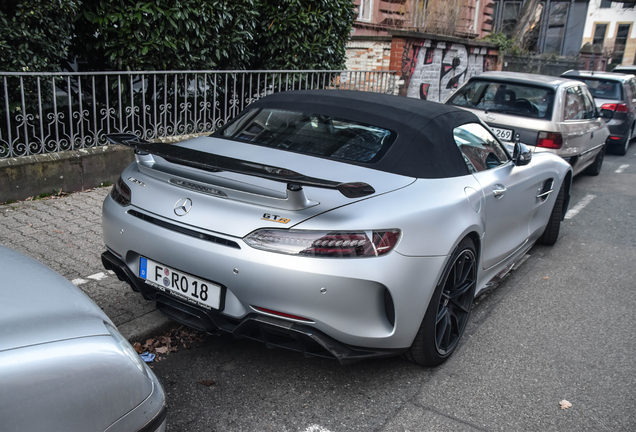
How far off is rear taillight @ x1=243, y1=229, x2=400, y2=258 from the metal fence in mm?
4015

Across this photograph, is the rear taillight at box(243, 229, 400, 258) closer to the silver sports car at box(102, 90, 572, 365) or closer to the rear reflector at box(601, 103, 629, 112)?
the silver sports car at box(102, 90, 572, 365)

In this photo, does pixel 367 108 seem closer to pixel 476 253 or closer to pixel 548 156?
pixel 476 253

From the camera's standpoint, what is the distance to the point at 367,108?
3.67 meters

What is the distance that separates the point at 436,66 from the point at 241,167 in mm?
13096

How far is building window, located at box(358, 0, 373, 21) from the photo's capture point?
16609 mm

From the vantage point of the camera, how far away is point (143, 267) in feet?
9.71

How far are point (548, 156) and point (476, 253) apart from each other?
216 centimetres

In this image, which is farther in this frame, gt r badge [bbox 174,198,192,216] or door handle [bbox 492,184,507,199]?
door handle [bbox 492,184,507,199]

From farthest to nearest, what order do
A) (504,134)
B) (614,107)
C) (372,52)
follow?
(372,52) → (614,107) → (504,134)

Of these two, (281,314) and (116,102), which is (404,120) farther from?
(116,102)

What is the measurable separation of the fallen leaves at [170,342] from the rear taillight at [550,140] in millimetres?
5346

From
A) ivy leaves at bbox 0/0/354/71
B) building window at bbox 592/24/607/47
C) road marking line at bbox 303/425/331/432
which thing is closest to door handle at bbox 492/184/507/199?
road marking line at bbox 303/425/331/432

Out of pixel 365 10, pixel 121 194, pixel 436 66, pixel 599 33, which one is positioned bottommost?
pixel 121 194

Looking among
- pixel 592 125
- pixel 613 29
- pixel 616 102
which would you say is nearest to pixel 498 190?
pixel 592 125
